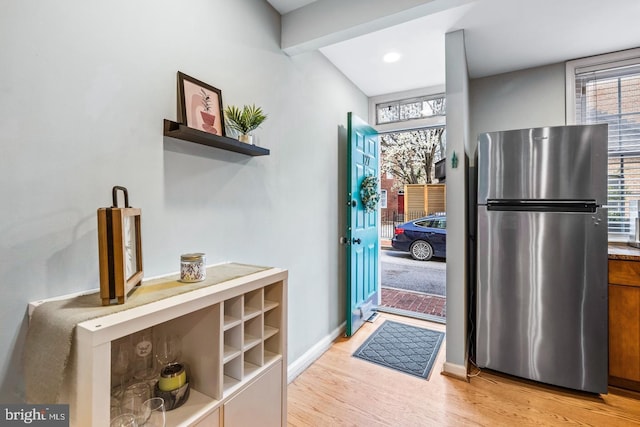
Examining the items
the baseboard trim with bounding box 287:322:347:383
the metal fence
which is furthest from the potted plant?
the metal fence

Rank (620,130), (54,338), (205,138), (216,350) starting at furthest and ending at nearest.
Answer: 1. (620,130)
2. (205,138)
3. (216,350)
4. (54,338)

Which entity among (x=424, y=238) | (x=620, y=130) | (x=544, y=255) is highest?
(x=620, y=130)

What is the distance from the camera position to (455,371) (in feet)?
7.24

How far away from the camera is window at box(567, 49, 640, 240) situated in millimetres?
2488

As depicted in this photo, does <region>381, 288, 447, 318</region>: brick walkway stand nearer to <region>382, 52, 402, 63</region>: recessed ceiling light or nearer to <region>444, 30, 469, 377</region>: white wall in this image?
<region>444, 30, 469, 377</region>: white wall

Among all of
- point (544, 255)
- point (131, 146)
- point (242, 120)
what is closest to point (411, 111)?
point (544, 255)

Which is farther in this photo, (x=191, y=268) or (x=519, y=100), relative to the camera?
(x=519, y=100)

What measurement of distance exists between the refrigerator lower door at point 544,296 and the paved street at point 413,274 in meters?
2.20

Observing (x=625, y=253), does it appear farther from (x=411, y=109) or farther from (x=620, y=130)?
(x=411, y=109)

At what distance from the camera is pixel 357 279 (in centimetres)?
296

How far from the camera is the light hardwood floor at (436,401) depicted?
1.76 metres

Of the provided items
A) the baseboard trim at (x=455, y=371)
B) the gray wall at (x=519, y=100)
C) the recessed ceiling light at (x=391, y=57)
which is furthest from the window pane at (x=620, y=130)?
the baseboard trim at (x=455, y=371)

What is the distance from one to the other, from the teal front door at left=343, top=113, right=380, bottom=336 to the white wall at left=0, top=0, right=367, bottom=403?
73 centimetres

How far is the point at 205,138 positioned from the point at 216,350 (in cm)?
90
